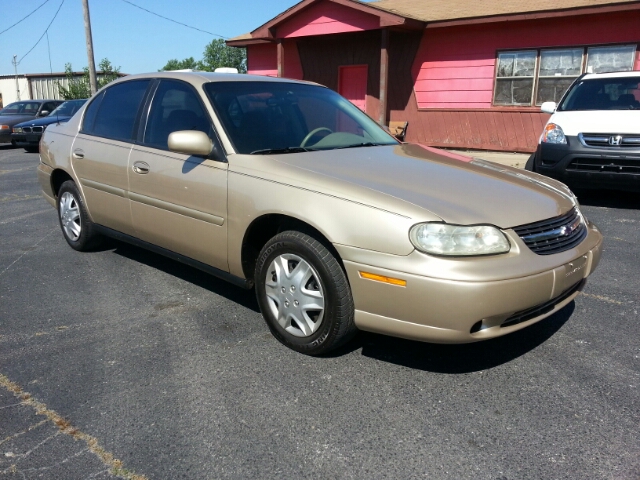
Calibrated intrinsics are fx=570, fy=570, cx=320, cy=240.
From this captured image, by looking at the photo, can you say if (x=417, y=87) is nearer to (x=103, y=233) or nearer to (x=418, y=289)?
(x=103, y=233)

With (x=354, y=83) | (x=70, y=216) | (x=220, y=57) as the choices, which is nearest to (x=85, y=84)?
(x=354, y=83)

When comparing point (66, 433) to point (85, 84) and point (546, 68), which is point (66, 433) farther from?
point (85, 84)

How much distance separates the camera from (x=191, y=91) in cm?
395

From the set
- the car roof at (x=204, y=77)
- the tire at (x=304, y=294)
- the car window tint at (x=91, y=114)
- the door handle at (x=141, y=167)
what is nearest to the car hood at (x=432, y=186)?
the tire at (x=304, y=294)

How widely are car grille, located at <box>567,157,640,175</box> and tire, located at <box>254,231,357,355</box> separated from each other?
526 cm

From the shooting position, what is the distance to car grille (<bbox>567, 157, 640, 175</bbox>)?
6801 millimetres

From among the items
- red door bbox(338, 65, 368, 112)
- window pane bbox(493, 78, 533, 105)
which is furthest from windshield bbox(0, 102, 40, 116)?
window pane bbox(493, 78, 533, 105)

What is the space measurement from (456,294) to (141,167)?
2537 mm

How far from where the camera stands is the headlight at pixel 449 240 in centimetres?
271

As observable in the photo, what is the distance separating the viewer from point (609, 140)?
7.02 meters

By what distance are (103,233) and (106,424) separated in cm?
263

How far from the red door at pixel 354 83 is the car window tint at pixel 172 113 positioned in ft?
37.4

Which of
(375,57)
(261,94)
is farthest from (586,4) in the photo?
(261,94)

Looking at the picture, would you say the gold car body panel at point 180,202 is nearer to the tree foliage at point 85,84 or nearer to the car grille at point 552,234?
the car grille at point 552,234
